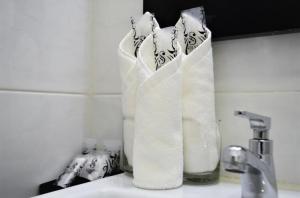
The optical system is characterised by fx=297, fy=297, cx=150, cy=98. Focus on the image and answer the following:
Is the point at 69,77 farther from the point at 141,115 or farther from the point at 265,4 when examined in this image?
the point at 265,4

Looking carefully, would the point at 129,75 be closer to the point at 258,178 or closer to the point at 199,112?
the point at 199,112

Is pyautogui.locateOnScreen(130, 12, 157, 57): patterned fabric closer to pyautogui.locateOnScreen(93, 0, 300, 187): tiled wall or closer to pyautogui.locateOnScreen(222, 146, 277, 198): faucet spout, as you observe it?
pyautogui.locateOnScreen(93, 0, 300, 187): tiled wall

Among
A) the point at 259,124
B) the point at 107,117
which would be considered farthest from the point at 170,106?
the point at 107,117

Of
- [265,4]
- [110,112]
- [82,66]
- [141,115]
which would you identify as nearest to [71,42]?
[82,66]

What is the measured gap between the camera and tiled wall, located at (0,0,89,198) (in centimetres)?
61

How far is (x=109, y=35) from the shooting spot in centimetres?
80

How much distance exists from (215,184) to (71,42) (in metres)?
0.49

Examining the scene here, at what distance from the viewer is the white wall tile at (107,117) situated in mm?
771

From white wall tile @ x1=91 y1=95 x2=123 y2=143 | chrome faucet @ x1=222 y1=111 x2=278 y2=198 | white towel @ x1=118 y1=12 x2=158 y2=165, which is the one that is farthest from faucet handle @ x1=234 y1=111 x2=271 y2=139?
white wall tile @ x1=91 y1=95 x2=123 y2=143

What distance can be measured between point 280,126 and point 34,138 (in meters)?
0.52

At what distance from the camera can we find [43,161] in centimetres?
68

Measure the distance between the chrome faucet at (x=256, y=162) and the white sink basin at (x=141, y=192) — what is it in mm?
66

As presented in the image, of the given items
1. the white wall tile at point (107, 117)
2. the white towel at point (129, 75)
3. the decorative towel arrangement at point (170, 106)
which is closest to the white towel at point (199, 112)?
the decorative towel arrangement at point (170, 106)

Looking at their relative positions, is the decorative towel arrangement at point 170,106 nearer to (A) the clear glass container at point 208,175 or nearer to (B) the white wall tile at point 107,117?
(A) the clear glass container at point 208,175
